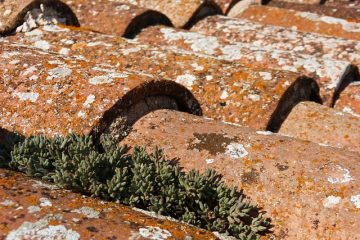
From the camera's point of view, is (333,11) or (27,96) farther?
(333,11)

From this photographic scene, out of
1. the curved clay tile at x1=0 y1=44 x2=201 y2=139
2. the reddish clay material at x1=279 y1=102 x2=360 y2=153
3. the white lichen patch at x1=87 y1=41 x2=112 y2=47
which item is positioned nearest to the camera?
the curved clay tile at x1=0 y1=44 x2=201 y2=139

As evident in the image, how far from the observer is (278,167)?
304 centimetres

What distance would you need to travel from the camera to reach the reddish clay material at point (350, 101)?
4816 mm

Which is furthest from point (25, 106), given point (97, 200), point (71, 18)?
point (71, 18)

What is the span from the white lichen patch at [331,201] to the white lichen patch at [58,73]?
87.2 inches

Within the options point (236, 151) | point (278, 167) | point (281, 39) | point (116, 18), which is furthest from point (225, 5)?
point (278, 167)

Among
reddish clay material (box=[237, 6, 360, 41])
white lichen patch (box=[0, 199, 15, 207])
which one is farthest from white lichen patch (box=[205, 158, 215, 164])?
reddish clay material (box=[237, 6, 360, 41])

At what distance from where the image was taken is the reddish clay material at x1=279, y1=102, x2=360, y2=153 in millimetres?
3953

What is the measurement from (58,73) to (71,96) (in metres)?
0.33

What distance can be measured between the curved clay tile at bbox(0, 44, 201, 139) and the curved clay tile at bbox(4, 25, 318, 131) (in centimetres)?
55

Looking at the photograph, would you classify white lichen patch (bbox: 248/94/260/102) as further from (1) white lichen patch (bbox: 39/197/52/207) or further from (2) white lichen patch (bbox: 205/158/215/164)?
(1) white lichen patch (bbox: 39/197/52/207)

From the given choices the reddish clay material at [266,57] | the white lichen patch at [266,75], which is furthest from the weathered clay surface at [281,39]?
the white lichen patch at [266,75]

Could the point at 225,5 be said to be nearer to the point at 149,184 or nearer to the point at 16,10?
the point at 16,10

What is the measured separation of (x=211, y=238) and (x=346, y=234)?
80cm
